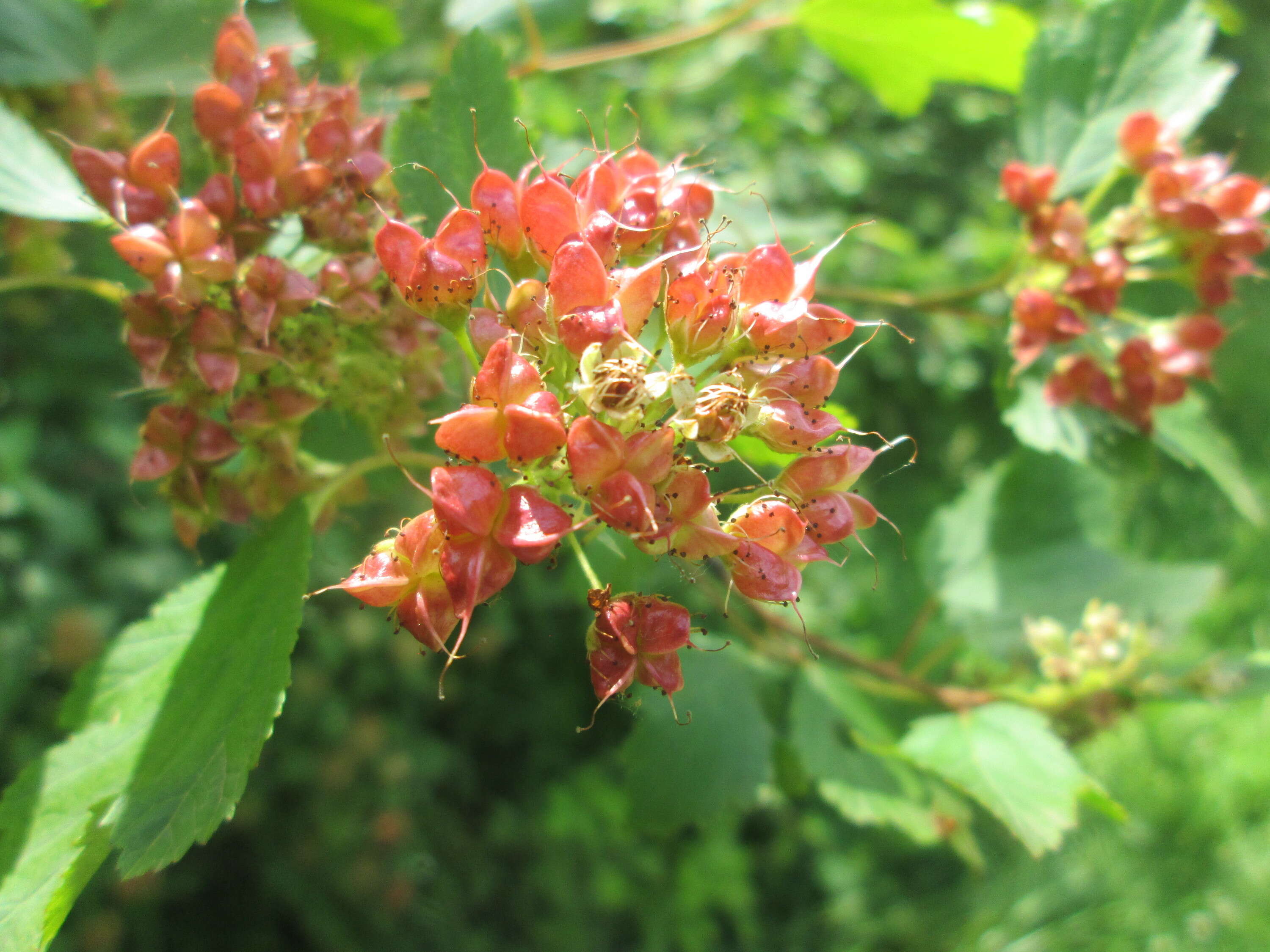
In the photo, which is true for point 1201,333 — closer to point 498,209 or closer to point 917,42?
point 917,42

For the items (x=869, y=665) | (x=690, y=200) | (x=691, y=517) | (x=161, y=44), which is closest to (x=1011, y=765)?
(x=869, y=665)

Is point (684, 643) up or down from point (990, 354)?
up

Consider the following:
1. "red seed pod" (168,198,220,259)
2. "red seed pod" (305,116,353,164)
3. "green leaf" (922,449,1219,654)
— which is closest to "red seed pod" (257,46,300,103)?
"red seed pod" (305,116,353,164)

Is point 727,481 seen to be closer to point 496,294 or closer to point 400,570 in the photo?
point 496,294

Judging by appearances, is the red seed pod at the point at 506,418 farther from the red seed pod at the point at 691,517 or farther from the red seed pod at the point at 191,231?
the red seed pod at the point at 191,231

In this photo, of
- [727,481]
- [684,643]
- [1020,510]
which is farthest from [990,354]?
[684,643]

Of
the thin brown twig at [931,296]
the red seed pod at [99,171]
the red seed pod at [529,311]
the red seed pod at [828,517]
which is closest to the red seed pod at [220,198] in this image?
the red seed pod at [99,171]

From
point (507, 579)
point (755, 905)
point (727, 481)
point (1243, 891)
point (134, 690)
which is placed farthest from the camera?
point (755, 905)

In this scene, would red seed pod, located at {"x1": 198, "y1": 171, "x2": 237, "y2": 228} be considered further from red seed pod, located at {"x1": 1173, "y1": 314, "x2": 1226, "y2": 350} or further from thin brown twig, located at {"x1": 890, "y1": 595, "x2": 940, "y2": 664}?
thin brown twig, located at {"x1": 890, "y1": 595, "x2": 940, "y2": 664}
